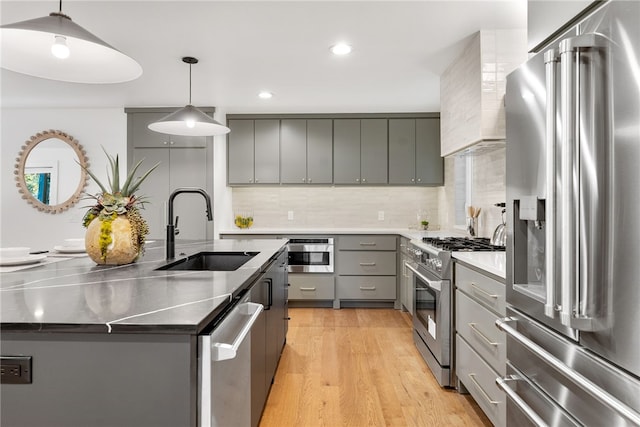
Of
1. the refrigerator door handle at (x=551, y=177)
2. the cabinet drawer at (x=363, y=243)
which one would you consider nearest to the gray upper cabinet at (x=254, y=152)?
the cabinet drawer at (x=363, y=243)

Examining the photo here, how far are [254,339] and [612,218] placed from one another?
4.53ft

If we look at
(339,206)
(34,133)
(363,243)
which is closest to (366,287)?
(363,243)

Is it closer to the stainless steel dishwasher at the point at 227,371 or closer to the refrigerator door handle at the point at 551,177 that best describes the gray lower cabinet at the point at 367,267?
the stainless steel dishwasher at the point at 227,371

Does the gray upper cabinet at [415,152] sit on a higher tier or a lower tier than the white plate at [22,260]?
higher

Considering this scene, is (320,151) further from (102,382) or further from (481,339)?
(102,382)

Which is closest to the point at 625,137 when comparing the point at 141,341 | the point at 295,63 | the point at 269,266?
the point at 141,341

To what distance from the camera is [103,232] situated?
1672 mm

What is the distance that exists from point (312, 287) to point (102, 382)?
3644 mm

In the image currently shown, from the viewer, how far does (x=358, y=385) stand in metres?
2.53

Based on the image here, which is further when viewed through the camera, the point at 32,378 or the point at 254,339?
the point at 254,339

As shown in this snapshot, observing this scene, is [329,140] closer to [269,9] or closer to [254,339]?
[269,9]

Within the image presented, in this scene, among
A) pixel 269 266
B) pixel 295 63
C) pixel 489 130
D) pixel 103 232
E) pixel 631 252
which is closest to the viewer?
pixel 631 252

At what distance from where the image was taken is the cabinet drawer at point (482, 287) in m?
1.78

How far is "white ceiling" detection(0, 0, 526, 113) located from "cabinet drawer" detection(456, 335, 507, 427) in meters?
2.03
